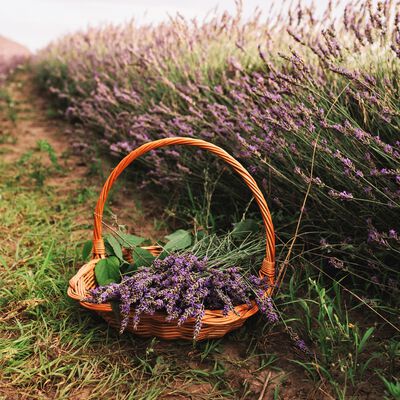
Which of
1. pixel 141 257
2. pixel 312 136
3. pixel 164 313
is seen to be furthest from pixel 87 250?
pixel 312 136

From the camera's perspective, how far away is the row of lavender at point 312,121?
1.94 meters

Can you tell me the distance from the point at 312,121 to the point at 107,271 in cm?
111

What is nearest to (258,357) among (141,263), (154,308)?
(154,308)

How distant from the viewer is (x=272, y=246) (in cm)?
185

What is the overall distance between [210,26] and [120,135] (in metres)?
1.15

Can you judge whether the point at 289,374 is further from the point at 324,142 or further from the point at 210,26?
the point at 210,26

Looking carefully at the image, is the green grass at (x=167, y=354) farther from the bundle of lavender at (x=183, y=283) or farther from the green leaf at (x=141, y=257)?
the green leaf at (x=141, y=257)

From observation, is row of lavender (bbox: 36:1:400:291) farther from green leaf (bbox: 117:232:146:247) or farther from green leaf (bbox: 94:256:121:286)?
green leaf (bbox: 94:256:121:286)

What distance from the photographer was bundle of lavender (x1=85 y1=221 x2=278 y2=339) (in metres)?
1.71

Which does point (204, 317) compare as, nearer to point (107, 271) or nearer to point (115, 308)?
point (115, 308)

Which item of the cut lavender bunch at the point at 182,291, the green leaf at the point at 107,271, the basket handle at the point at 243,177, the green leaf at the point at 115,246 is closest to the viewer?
the cut lavender bunch at the point at 182,291

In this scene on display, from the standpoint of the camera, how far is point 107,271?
6.52ft

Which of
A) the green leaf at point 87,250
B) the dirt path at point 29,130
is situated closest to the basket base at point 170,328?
the green leaf at point 87,250

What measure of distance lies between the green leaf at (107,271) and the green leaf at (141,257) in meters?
0.08
